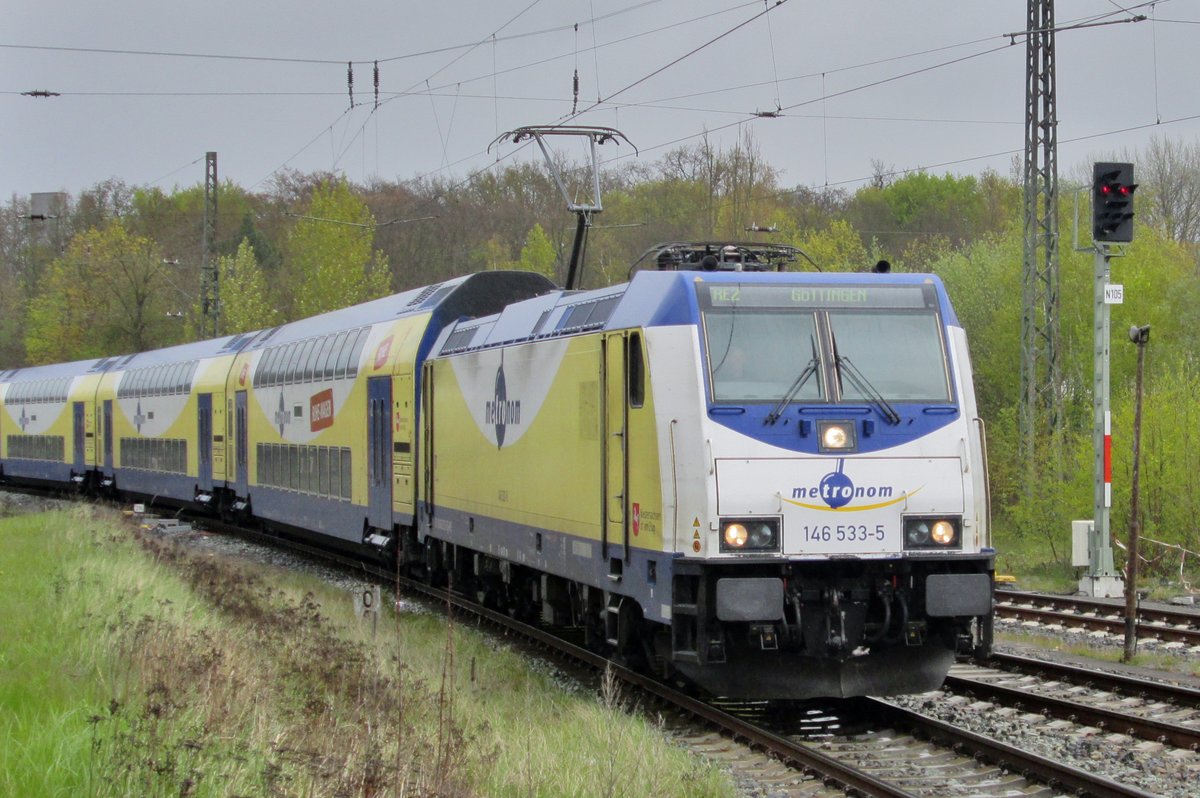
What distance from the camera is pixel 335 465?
70.3 feet

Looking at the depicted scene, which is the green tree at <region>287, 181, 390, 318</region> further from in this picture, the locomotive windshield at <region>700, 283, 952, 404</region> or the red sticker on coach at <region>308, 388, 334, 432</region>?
the locomotive windshield at <region>700, 283, 952, 404</region>

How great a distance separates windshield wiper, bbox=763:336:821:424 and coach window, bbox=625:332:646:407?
3.13 feet

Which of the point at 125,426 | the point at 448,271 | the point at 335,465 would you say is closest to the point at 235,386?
the point at 335,465

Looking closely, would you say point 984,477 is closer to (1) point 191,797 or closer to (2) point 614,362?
(2) point 614,362

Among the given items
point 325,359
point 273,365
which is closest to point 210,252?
point 273,365

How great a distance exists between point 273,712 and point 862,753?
12.3ft

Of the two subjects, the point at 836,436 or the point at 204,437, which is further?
the point at 204,437

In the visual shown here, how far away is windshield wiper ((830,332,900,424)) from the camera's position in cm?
968

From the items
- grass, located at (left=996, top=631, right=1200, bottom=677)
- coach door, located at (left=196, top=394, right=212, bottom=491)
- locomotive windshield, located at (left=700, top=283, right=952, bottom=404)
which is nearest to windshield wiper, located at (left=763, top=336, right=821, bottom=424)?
locomotive windshield, located at (left=700, top=283, right=952, bottom=404)

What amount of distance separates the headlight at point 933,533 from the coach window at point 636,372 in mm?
2045

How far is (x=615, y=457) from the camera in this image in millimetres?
10492

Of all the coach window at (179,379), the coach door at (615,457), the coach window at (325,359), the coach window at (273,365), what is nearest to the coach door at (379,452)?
the coach window at (325,359)

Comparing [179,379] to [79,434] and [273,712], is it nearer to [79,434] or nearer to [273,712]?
[79,434]

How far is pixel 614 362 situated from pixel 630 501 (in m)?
1.06
